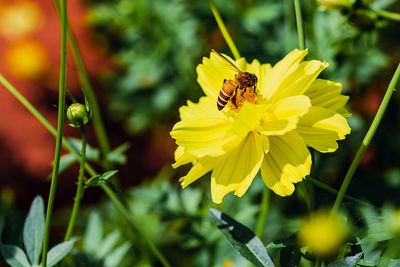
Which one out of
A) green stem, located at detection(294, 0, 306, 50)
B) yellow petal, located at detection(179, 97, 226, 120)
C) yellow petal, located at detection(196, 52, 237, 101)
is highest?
green stem, located at detection(294, 0, 306, 50)

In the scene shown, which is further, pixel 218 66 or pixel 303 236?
pixel 218 66

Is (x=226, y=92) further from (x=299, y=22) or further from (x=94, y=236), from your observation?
(x=94, y=236)

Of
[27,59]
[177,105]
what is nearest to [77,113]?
[177,105]

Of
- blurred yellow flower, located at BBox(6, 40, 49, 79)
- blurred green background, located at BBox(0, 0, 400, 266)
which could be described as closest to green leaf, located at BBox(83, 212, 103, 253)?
blurred green background, located at BBox(0, 0, 400, 266)

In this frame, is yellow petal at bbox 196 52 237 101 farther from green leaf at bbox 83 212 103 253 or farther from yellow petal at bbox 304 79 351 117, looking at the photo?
green leaf at bbox 83 212 103 253

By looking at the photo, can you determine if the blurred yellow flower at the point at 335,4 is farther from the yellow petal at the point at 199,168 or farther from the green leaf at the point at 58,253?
the green leaf at the point at 58,253

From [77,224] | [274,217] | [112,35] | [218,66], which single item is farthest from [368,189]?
[112,35]

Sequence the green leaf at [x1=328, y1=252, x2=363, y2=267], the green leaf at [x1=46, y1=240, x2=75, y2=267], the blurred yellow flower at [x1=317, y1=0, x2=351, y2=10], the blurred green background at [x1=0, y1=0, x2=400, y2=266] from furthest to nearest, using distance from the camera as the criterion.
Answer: the blurred green background at [x1=0, y1=0, x2=400, y2=266]
the blurred yellow flower at [x1=317, y1=0, x2=351, y2=10]
the green leaf at [x1=46, y1=240, x2=75, y2=267]
the green leaf at [x1=328, y1=252, x2=363, y2=267]

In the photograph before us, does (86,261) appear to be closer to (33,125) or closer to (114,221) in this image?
(114,221)
